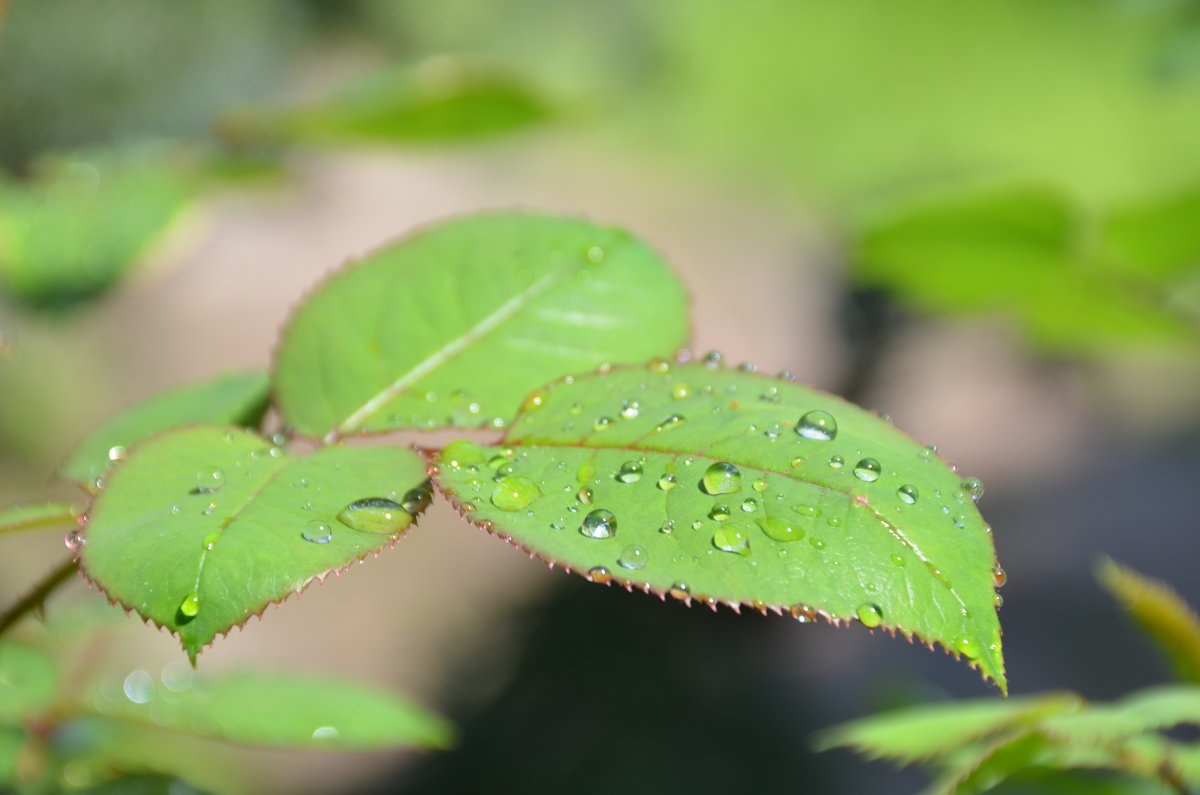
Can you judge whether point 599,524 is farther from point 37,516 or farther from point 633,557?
point 37,516

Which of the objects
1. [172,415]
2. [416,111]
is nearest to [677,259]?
[416,111]

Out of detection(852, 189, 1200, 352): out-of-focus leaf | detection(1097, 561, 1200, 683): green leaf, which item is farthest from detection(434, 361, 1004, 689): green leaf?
detection(852, 189, 1200, 352): out-of-focus leaf

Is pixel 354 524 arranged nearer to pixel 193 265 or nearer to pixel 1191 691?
pixel 1191 691

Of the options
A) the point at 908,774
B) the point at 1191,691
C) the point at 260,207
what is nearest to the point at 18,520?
the point at 1191,691

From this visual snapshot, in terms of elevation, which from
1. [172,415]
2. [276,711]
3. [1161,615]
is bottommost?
[276,711]

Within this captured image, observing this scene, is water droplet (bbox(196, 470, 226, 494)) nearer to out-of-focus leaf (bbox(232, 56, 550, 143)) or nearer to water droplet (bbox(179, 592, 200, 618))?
water droplet (bbox(179, 592, 200, 618))

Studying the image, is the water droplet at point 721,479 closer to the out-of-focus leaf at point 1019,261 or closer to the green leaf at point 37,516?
the green leaf at point 37,516
